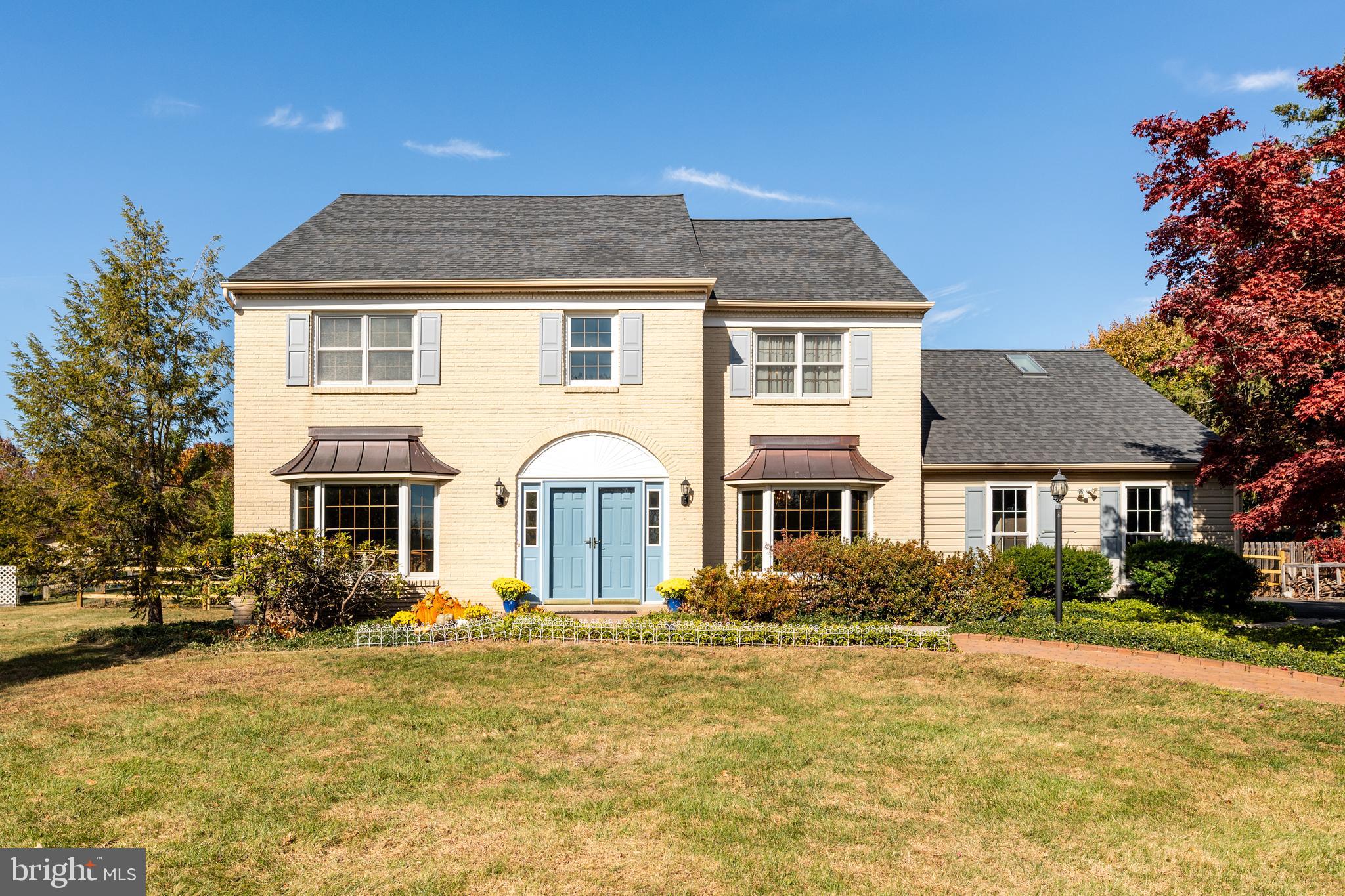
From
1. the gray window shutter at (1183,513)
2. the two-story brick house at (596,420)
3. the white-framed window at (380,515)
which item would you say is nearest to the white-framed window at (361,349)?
the two-story brick house at (596,420)

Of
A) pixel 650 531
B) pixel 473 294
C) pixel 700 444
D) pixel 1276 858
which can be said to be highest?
pixel 473 294

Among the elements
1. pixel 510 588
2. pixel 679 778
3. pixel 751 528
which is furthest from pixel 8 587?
pixel 679 778

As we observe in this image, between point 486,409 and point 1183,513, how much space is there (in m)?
15.7

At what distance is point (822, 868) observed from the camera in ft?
17.5

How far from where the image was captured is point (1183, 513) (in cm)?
1833

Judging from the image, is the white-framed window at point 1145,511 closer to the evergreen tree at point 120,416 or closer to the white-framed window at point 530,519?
the white-framed window at point 530,519

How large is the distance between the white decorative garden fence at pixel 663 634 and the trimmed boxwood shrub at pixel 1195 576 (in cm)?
718

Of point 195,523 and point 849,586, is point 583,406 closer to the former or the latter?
point 849,586

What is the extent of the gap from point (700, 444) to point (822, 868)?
11397 mm

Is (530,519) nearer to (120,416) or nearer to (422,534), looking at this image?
(422,534)

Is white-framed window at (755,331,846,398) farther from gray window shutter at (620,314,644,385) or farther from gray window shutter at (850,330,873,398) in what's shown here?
gray window shutter at (620,314,644,385)

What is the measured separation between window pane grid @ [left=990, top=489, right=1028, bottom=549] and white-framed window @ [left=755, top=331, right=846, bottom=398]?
451cm

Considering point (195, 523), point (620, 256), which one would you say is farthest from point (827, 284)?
point (195, 523)

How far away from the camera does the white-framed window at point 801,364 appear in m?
17.6
